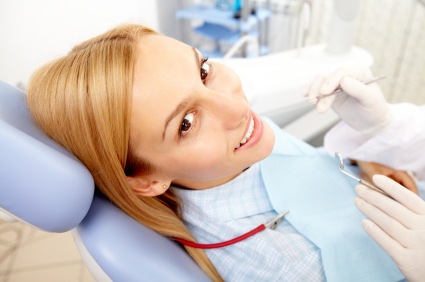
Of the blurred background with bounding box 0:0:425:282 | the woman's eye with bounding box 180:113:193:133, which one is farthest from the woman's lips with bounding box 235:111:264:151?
the blurred background with bounding box 0:0:425:282

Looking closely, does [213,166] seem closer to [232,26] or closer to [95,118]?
[95,118]

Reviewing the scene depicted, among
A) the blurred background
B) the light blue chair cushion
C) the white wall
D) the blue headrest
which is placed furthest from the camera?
the white wall

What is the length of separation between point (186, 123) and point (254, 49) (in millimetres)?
1531

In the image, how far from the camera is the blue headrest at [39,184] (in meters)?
0.53

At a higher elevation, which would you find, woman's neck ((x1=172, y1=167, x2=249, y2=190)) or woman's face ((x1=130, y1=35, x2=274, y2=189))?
woman's face ((x1=130, y1=35, x2=274, y2=189))

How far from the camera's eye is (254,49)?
6.90ft

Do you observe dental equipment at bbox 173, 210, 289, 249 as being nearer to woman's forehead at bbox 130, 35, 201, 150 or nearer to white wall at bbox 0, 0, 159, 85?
woman's forehead at bbox 130, 35, 201, 150

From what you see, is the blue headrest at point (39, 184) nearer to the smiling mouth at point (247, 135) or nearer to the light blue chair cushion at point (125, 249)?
the light blue chair cushion at point (125, 249)

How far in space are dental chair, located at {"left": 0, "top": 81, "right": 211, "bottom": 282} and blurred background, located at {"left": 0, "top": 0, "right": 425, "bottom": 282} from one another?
0.88 m

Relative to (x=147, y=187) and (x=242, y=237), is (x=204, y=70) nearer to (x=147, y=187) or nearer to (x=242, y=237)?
(x=147, y=187)

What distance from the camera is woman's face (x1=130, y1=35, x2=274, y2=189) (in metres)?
0.69

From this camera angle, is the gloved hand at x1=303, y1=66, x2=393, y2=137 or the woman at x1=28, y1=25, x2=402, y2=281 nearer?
the woman at x1=28, y1=25, x2=402, y2=281

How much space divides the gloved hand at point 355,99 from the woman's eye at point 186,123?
1.46 ft

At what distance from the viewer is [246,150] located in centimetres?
83
